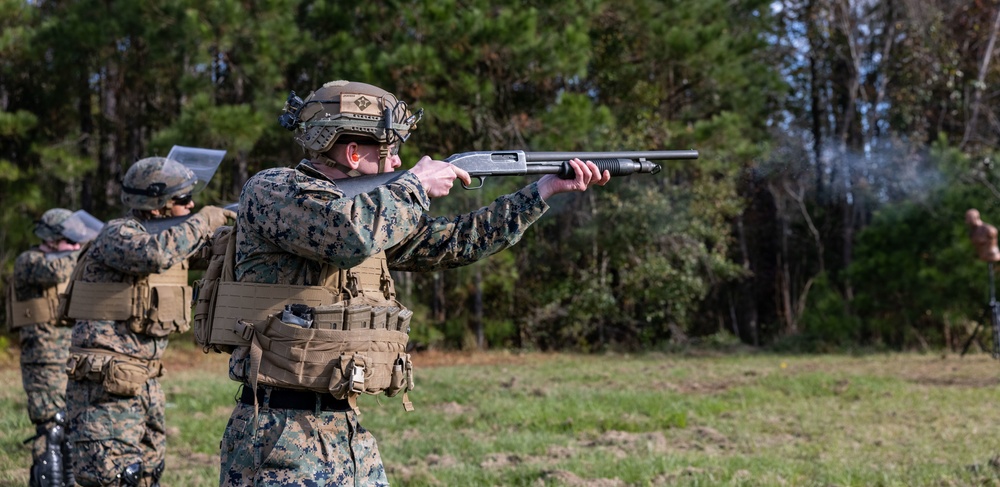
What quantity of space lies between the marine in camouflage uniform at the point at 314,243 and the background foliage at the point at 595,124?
12.2m

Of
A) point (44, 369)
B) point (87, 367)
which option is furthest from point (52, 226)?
point (87, 367)

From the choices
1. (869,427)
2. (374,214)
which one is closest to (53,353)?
(374,214)

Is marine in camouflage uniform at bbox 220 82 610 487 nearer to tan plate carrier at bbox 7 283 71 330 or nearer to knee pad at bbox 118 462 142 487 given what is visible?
knee pad at bbox 118 462 142 487

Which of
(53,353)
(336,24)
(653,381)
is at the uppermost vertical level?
(336,24)

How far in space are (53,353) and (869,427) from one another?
667 cm

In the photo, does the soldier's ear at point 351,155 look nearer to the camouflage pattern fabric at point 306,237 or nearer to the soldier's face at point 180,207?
the camouflage pattern fabric at point 306,237

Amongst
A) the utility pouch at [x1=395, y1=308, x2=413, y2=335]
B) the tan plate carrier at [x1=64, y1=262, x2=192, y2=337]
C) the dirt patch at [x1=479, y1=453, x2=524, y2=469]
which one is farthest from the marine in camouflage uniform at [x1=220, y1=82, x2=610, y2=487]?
the dirt patch at [x1=479, y1=453, x2=524, y2=469]

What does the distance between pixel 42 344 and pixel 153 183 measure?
9.03ft

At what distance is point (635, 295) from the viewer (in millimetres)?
20328

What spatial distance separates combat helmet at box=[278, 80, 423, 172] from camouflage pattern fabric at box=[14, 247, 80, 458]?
188 inches

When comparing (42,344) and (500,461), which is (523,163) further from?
(42,344)

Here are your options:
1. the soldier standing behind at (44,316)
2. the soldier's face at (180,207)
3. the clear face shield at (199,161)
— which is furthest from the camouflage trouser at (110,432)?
the soldier standing behind at (44,316)

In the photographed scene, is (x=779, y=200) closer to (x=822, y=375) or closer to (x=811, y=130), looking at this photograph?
(x=811, y=130)

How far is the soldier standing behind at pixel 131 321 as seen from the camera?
17.8ft
